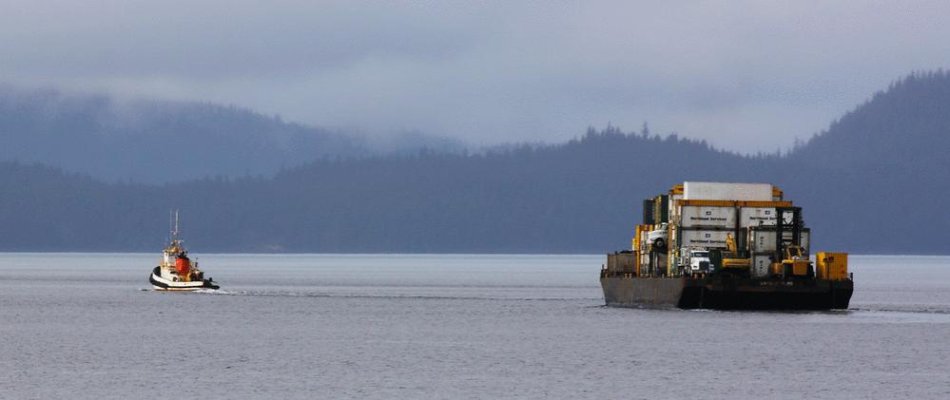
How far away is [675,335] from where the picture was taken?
98875 millimetres

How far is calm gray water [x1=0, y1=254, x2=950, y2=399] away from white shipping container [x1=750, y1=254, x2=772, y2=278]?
3.02 metres

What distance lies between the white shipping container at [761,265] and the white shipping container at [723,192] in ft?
21.6

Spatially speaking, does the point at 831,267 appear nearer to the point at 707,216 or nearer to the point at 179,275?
the point at 707,216

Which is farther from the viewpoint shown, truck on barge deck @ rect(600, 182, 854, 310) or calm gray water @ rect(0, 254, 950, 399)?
truck on barge deck @ rect(600, 182, 854, 310)

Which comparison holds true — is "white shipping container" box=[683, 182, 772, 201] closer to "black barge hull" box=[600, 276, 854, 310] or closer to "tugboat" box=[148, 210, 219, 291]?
"black barge hull" box=[600, 276, 854, 310]

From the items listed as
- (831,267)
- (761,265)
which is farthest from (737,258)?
(831,267)

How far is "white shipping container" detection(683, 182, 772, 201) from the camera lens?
403ft

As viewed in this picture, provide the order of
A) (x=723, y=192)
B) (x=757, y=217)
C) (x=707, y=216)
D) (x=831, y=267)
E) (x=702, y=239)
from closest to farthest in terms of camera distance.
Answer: (x=831, y=267)
(x=757, y=217)
(x=702, y=239)
(x=707, y=216)
(x=723, y=192)

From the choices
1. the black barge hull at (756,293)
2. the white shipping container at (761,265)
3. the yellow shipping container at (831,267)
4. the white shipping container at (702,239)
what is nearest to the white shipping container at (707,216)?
the white shipping container at (702,239)

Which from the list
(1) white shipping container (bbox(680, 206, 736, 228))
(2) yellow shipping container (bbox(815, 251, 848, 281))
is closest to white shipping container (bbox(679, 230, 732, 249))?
(1) white shipping container (bbox(680, 206, 736, 228))

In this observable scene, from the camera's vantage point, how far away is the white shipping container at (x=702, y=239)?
121562mm

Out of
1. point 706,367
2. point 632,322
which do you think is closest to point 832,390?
point 706,367

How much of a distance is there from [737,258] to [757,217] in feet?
17.4

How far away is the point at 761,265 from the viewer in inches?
4646
